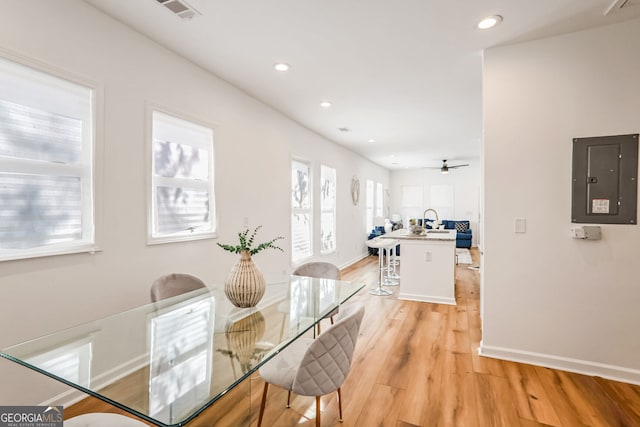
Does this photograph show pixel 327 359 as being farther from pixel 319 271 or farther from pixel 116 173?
pixel 116 173

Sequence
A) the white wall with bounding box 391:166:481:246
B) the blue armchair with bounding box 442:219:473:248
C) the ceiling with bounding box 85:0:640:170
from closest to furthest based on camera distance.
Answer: the ceiling with bounding box 85:0:640:170 → the blue armchair with bounding box 442:219:473:248 → the white wall with bounding box 391:166:481:246

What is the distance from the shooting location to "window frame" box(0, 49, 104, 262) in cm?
180

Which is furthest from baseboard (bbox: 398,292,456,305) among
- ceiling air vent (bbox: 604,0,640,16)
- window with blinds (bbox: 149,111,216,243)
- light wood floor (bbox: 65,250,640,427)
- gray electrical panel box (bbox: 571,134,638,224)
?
ceiling air vent (bbox: 604,0,640,16)

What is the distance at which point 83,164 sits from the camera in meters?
2.04

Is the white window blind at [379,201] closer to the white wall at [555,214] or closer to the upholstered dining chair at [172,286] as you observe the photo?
the white wall at [555,214]

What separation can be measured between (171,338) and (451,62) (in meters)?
3.08

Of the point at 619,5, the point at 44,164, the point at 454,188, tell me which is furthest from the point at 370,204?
the point at 44,164

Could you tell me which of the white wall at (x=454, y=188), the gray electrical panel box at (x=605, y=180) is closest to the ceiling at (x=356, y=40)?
the gray electrical panel box at (x=605, y=180)

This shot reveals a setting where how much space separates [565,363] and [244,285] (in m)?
2.54

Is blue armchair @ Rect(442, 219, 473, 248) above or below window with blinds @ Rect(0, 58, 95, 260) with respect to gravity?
below

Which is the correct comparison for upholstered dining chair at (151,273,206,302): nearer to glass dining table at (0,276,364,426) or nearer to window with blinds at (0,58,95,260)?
glass dining table at (0,276,364,426)

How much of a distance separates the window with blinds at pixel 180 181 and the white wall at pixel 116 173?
98 mm

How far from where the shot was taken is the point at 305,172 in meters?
5.18

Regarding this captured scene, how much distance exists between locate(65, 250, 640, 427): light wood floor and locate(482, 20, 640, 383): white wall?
9.4 inches
